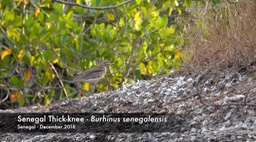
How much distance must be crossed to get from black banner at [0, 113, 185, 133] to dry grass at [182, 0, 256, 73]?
0.86 metres

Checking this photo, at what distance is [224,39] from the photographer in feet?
21.6

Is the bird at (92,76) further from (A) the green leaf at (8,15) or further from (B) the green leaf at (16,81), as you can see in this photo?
(B) the green leaf at (16,81)

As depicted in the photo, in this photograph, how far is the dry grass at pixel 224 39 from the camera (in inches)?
255

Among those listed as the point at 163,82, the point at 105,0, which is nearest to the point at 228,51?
the point at 163,82

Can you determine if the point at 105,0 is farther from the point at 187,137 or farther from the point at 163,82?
the point at 187,137

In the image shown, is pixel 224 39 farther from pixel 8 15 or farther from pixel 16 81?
pixel 16 81

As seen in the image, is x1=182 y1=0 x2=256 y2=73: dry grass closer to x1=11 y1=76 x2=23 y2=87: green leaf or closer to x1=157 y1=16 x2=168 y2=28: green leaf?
x1=157 y1=16 x2=168 y2=28: green leaf

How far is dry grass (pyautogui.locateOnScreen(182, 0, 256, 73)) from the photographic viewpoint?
648cm

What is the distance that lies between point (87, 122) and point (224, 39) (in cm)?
136

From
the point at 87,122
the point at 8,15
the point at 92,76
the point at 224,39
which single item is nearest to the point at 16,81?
the point at 8,15

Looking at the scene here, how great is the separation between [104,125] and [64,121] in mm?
456

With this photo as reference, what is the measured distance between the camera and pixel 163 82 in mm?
7004

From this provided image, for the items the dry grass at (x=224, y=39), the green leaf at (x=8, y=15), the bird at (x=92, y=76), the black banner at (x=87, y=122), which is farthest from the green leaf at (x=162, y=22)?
the black banner at (x=87, y=122)

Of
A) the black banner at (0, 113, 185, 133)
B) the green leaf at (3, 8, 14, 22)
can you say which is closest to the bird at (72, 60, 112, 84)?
the green leaf at (3, 8, 14, 22)
